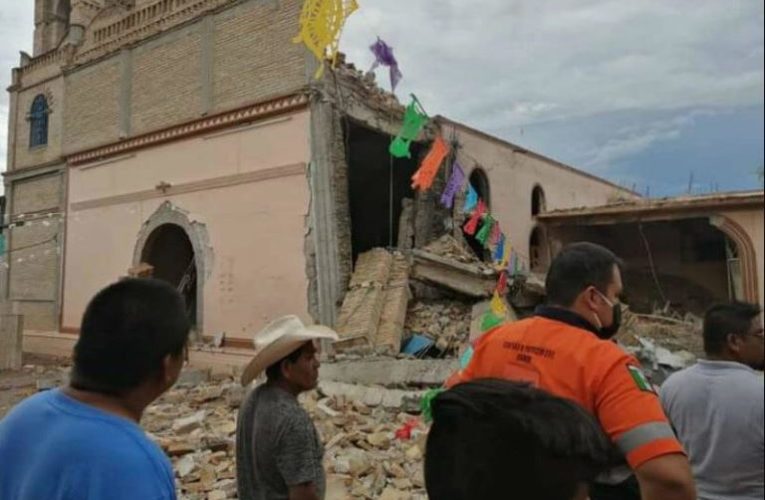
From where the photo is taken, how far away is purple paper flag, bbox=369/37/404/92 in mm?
9422

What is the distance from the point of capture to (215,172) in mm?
12164

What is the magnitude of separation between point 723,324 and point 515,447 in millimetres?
1583

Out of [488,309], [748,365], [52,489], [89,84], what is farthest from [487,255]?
[52,489]

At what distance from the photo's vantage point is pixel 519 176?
15.8m

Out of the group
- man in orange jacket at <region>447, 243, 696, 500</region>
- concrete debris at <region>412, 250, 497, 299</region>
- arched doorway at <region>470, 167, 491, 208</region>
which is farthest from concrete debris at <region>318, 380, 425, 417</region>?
arched doorway at <region>470, 167, 491, 208</region>

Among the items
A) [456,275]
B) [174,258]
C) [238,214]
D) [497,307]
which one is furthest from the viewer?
[174,258]

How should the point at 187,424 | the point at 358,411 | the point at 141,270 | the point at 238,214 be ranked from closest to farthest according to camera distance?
the point at 187,424 → the point at 358,411 → the point at 238,214 → the point at 141,270

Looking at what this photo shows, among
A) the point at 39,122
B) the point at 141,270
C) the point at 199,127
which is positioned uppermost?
the point at 39,122

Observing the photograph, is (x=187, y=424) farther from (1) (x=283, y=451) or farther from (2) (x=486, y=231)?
(2) (x=486, y=231)

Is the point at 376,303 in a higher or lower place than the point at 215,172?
lower

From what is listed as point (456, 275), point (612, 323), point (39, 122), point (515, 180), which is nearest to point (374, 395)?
point (456, 275)

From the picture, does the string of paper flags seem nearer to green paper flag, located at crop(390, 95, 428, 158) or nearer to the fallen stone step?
green paper flag, located at crop(390, 95, 428, 158)

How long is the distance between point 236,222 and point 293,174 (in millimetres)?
1549

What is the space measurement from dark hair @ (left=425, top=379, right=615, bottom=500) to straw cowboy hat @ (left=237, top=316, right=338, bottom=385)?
4.62ft
